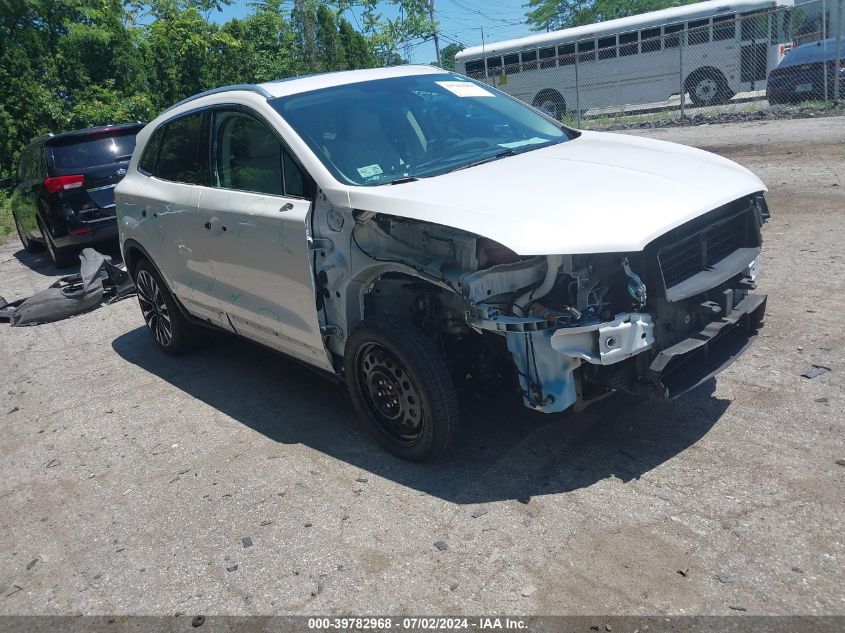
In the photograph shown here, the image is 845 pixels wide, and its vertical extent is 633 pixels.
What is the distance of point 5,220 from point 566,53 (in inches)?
621

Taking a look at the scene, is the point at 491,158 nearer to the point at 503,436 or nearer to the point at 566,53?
the point at 503,436

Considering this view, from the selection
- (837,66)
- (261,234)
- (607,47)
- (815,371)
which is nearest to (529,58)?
(607,47)

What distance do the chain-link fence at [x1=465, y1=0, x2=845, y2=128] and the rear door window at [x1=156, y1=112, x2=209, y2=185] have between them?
46.5 ft

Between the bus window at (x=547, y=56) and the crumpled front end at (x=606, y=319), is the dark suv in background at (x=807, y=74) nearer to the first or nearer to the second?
the bus window at (x=547, y=56)

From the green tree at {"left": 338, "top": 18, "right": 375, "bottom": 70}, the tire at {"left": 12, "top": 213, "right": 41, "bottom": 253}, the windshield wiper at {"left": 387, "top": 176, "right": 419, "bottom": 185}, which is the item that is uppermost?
the green tree at {"left": 338, "top": 18, "right": 375, "bottom": 70}

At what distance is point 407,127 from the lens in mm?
4637

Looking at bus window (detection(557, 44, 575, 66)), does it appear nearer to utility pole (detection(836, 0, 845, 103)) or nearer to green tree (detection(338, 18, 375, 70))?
green tree (detection(338, 18, 375, 70))

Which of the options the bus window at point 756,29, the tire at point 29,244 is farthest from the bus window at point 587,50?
the tire at point 29,244

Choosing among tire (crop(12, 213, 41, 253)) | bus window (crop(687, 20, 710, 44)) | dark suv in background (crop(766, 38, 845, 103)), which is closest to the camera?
tire (crop(12, 213, 41, 253))

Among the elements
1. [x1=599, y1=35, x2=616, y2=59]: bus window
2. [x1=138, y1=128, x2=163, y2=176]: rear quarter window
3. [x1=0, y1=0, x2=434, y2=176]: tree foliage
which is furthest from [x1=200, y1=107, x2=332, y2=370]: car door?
[x1=599, y1=35, x2=616, y2=59]: bus window

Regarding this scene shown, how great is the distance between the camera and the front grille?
369 cm

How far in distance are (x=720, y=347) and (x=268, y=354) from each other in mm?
3600

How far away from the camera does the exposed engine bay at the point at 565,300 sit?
3.46 meters

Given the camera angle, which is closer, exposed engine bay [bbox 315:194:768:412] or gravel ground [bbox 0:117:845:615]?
gravel ground [bbox 0:117:845:615]
